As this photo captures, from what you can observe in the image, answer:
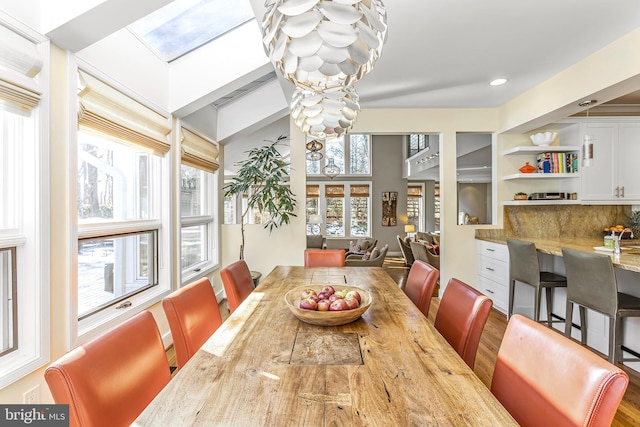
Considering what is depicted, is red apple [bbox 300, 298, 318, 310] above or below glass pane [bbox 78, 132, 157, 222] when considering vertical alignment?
below

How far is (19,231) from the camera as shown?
156 cm

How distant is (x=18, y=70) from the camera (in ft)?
4.81

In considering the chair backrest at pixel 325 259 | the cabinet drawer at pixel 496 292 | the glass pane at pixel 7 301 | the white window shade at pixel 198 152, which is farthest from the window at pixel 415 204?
the glass pane at pixel 7 301

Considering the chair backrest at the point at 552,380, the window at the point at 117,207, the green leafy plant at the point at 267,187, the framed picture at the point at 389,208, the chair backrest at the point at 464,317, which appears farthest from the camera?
the framed picture at the point at 389,208

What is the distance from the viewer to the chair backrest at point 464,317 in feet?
4.47

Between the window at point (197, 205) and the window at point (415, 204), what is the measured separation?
24.4ft

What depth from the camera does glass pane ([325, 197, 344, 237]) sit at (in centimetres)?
983

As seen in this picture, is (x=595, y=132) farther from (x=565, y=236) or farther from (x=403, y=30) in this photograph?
(x=403, y=30)

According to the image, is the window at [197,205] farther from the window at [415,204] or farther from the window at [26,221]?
the window at [415,204]

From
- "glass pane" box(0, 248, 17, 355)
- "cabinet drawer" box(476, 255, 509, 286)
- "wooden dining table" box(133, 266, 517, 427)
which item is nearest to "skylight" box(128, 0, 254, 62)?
"glass pane" box(0, 248, 17, 355)

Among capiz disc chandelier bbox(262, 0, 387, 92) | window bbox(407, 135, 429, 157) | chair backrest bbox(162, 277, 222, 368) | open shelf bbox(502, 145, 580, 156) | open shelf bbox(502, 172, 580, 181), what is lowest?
chair backrest bbox(162, 277, 222, 368)

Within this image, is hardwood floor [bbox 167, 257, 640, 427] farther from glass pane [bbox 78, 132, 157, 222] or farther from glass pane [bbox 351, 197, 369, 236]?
glass pane [bbox 351, 197, 369, 236]

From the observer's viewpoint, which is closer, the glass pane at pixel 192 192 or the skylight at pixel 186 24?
the skylight at pixel 186 24

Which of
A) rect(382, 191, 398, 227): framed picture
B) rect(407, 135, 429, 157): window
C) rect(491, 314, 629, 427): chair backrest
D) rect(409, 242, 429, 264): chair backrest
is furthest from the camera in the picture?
rect(382, 191, 398, 227): framed picture
